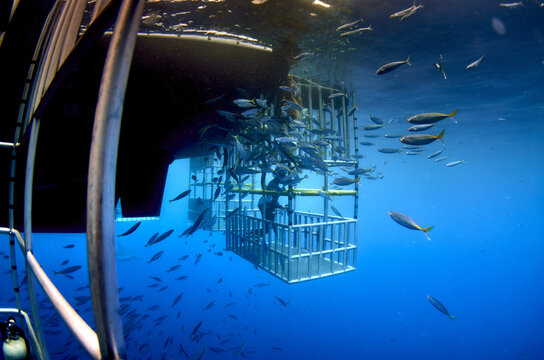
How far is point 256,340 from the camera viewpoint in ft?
43.1

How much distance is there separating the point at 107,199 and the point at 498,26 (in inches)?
431

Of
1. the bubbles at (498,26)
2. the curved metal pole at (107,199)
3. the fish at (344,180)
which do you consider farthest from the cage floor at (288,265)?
the bubbles at (498,26)

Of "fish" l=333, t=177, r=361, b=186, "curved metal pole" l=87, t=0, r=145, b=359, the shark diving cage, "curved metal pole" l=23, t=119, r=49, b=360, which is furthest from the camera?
the shark diving cage

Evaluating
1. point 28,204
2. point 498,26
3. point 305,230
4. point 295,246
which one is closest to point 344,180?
point 305,230

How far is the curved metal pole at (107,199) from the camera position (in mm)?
675

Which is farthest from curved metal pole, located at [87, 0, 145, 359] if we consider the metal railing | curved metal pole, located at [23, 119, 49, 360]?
the metal railing

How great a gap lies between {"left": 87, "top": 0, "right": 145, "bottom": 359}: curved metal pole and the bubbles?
Answer: 33.4 ft

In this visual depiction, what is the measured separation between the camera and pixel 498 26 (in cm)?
733

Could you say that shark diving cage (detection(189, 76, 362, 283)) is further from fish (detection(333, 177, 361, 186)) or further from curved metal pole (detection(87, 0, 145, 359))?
curved metal pole (detection(87, 0, 145, 359))

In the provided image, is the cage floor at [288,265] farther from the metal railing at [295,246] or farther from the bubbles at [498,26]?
the bubbles at [498,26]

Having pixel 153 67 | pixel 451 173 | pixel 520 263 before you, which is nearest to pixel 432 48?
pixel 153 67

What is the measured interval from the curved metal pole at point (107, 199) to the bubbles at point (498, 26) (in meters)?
10.2

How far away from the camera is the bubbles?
7033mm

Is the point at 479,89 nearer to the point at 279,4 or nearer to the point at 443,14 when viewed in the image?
the point at 443,14
